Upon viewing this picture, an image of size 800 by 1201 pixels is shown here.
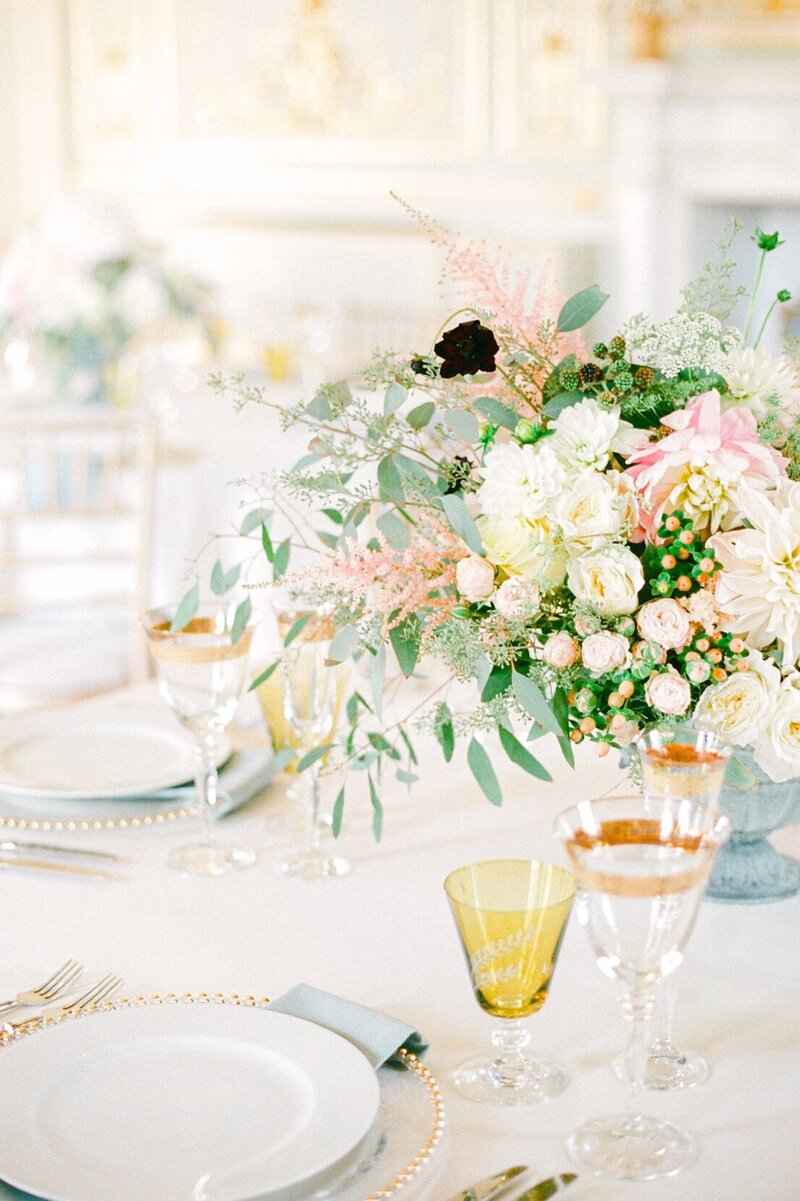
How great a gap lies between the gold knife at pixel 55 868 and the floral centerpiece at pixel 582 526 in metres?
0.21

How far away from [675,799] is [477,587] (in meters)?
0.26

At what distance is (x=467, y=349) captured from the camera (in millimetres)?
1038

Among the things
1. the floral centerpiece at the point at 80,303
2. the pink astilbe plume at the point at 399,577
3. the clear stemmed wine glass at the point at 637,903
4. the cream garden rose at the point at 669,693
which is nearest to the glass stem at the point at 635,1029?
the clear stemmed wine glass at the point at 637,903

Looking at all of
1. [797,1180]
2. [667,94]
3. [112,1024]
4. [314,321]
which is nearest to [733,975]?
[797,1180]

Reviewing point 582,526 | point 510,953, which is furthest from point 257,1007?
point 582,526

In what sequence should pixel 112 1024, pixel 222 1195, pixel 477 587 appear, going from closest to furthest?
1. pixel 222 1195
2. pixel 112 1024
3. pixel 477 587

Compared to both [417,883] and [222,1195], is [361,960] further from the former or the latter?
[222,1195]

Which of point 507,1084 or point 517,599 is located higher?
point 517,599

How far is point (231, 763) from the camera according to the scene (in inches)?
54.1

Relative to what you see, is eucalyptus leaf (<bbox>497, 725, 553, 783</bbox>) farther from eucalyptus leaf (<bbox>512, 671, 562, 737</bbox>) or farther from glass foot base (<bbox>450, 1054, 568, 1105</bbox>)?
glass foot base (<bbox>450, 1054, 568, 1105</bbox>)

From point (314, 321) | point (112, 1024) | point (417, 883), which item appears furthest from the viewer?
point (314, 321)

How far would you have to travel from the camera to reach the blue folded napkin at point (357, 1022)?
87 centimetres

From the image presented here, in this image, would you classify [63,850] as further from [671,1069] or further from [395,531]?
[671,1069]

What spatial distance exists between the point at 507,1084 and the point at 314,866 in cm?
36
